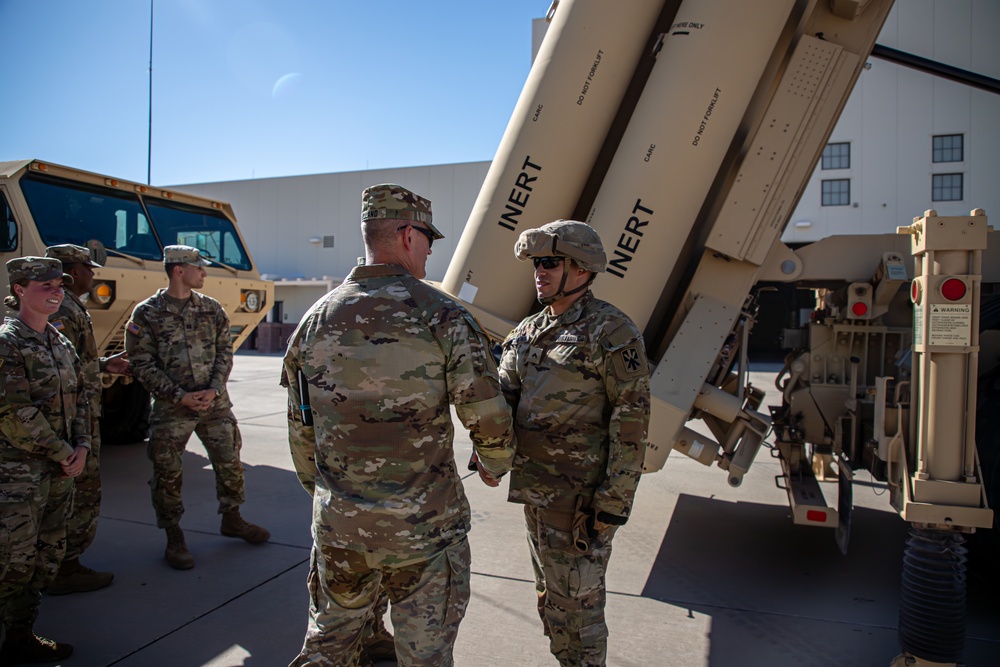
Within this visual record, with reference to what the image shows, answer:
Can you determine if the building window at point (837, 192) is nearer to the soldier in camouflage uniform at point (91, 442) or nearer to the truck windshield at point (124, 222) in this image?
the truck windshield at point (124, 222)

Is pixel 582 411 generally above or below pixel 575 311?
below

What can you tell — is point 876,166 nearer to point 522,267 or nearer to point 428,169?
point 428,169

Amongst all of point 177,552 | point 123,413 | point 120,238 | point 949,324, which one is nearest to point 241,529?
point 177,552

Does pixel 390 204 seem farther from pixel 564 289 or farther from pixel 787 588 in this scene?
pixel 787 588

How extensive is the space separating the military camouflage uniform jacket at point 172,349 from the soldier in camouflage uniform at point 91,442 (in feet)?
0.75

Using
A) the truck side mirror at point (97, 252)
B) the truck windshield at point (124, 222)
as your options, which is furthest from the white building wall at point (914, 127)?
the truck side mirror at point (97, 252)

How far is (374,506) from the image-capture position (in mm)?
→ 1917

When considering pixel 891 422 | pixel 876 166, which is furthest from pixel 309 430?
pixel 876 166

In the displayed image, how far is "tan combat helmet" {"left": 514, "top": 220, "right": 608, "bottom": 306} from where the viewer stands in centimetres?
243

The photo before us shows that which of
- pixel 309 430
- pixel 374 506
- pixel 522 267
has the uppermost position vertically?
pixel 522 267

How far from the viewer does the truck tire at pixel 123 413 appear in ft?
21.5

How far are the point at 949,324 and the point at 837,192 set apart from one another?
1716 cm

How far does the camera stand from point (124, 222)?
229 inches

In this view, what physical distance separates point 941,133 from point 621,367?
61.5 ft
